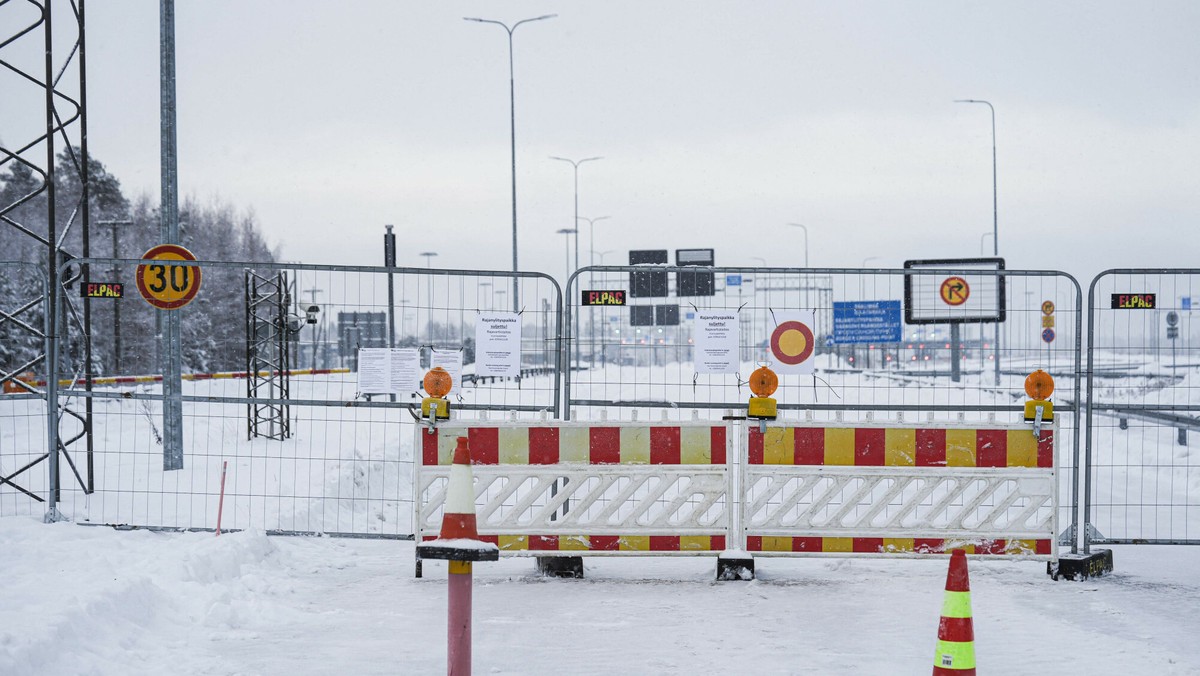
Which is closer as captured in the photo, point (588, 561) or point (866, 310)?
point (588, 561)

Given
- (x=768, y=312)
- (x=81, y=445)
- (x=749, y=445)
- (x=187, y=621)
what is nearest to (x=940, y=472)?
(x=749, y=445)

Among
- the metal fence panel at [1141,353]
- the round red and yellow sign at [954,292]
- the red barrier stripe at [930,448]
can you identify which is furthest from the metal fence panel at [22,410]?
the metal fence panel at [1141,353]

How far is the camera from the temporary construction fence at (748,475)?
28.6 feet

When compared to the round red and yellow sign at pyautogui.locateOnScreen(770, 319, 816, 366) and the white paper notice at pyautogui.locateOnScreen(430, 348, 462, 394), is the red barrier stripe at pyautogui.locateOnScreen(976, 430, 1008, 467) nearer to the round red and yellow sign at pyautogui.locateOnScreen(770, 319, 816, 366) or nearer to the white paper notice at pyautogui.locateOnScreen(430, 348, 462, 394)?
the round red and yellow sign at pyautogui.locateOnScreen(770, 319, 816, 366)

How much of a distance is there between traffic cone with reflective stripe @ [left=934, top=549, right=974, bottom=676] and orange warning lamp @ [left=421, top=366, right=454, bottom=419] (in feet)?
16.6

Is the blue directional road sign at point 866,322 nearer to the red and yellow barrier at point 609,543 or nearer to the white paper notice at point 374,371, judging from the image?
the red and yellow barrier at point 609,543

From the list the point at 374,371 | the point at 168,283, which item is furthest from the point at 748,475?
the point at 168,283

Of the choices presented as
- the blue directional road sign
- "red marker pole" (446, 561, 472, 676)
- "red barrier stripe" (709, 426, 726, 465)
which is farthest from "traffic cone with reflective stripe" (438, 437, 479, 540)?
the blue directional road sign

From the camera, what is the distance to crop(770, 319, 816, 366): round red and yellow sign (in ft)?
33.1

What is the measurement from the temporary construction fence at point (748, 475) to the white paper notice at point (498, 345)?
1.26 metres

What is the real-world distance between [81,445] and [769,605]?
13.9m

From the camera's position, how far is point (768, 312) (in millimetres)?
10172

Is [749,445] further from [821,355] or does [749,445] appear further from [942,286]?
[942,286]

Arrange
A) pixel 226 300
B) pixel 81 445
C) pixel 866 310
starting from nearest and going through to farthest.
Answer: pixel 866 310, pixel 81 445, pixel 226 300
